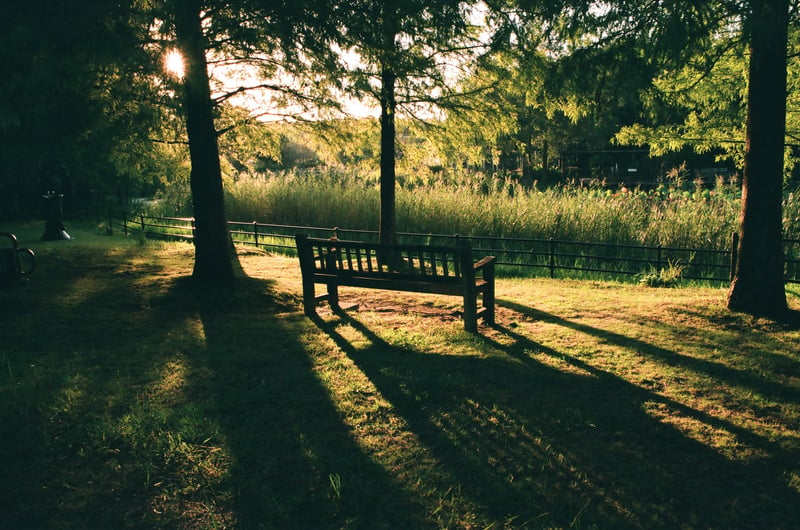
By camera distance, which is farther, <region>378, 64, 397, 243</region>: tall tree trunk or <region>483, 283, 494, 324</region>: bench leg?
<region>378, 64, 397, 243</region>: tall tree trunk

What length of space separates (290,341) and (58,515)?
346 centimetres

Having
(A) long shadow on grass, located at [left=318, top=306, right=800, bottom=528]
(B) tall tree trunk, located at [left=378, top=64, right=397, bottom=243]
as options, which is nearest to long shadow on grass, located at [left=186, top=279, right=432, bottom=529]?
(A) long shadow on grass, located at [left=318, top=306, right=800, bottom=528]

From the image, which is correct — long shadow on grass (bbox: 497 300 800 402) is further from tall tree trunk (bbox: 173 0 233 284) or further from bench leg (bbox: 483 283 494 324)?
tall tree trunk (bbox: 173 0 233 284)

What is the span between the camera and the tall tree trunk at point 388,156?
1084 centimetres

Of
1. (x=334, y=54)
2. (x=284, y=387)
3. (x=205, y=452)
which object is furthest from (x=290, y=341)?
(x=334, y=54)

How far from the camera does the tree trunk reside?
21.7ft

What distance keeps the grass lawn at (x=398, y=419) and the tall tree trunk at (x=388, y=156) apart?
431cm

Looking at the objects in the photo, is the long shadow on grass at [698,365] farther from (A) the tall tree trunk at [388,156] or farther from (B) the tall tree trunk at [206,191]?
(A) the tall tree trunk at [388,156]

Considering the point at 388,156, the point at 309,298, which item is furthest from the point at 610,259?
the point at 309,298

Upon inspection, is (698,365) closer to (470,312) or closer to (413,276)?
(470,312)

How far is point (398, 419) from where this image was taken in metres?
4.50

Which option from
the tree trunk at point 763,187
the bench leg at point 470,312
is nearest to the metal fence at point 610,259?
the tree trunk at point 763,187

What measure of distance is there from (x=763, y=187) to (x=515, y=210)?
314 inches

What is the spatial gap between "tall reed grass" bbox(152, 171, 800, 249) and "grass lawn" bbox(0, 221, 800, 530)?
183 inches
